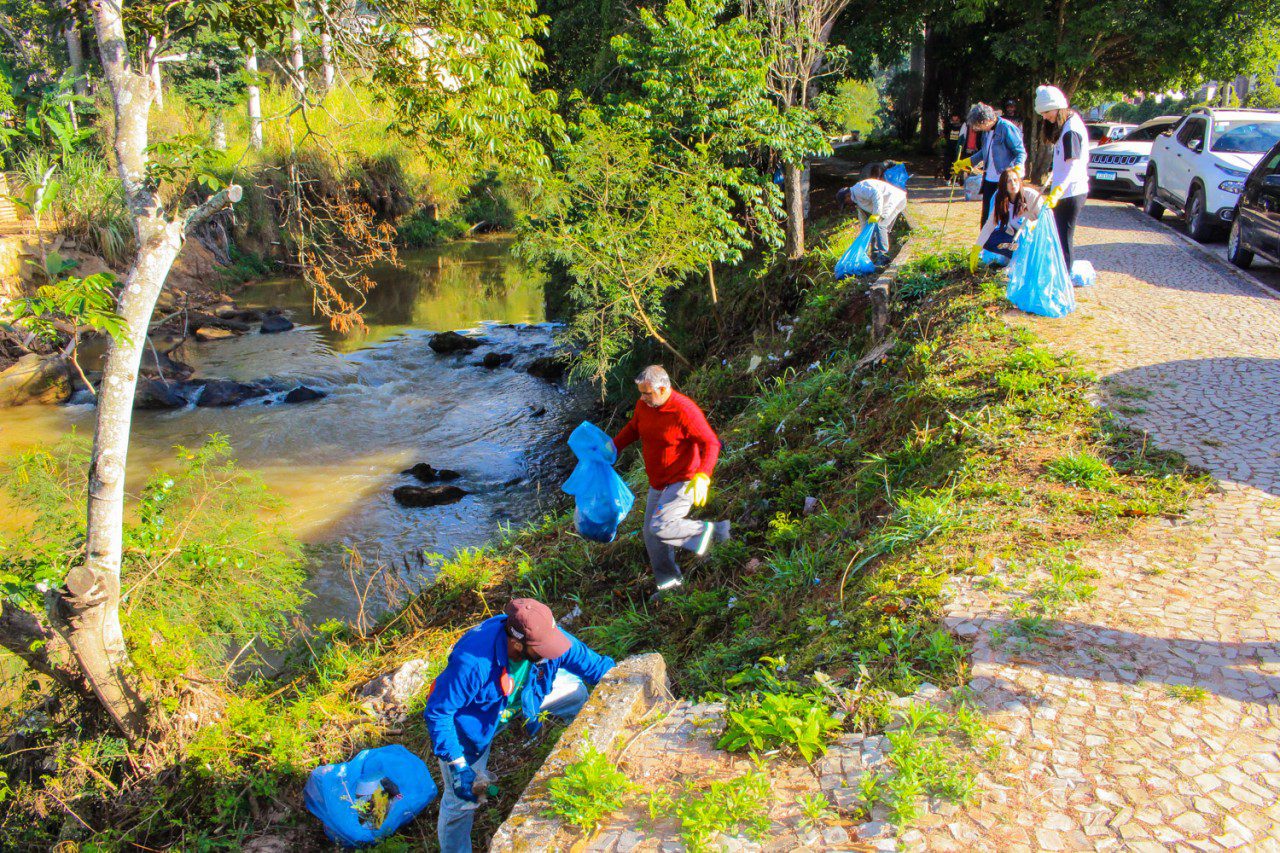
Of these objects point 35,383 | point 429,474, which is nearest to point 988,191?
point 429,474

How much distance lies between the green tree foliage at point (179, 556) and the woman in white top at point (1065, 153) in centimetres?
713

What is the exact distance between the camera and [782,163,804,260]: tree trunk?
1145 centimetres

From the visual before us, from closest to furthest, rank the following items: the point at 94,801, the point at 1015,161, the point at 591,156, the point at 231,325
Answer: the point at 94,801 < the point at 1015,161 < the point at 591,156 < the point at 231,325

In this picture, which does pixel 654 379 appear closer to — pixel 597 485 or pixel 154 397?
pixel 597 485

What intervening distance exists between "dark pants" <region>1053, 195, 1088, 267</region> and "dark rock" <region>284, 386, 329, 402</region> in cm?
1247

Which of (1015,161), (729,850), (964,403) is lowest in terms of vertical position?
(729,850)

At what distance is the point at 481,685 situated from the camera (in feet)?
12.2

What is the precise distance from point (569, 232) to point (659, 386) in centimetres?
551

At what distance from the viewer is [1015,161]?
25.0 ft

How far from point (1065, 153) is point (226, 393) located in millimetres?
13657

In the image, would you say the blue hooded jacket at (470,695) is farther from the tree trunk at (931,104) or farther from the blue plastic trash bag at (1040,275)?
the tree trunk at (931,104)

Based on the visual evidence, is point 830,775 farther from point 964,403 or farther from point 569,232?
point 569,232

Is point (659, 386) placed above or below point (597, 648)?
above

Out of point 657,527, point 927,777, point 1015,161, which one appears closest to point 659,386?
Answer: point 657,527
